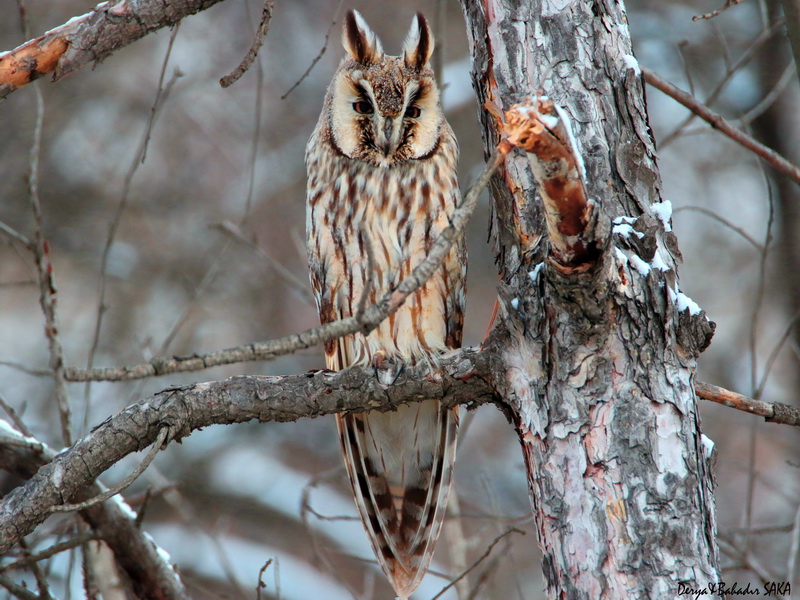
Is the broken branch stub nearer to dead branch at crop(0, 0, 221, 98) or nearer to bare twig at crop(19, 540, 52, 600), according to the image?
dead branch at crop(0, 0, 221, 98)

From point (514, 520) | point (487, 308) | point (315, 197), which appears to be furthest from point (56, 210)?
point (514, 520)

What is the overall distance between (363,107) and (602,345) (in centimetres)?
158

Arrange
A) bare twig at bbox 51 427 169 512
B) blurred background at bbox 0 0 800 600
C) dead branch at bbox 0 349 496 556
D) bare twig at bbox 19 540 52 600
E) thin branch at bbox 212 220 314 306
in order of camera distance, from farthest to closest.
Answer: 1. blurred background at bbox 0 0 800 600
2. thin branch at bbox 212 220 314 306
3. bare twig at bbox 19 540 52 600
4. dead branch at bbox 0 349 496 556
5. bare twig at bbox 51 427 169 512

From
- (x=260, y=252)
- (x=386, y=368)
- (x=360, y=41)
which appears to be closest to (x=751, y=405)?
(x=386, y=368)

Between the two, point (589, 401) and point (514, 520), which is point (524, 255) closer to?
point (589, 401)

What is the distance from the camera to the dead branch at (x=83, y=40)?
7.53 ft

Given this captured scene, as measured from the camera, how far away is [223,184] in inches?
308

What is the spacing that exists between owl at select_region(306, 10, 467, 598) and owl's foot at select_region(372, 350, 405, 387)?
0.01 m

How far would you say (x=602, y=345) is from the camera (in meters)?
2.11

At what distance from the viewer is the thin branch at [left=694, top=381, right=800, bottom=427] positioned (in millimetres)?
2326

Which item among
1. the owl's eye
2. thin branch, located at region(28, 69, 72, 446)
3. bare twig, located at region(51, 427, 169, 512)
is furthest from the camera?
the owl's eye

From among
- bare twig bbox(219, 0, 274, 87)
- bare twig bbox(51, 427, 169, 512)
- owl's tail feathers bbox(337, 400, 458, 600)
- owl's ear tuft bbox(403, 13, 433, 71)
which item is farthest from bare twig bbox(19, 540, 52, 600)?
owl's ear tuft bbox(403, 13, 433, 71)

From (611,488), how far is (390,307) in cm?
79

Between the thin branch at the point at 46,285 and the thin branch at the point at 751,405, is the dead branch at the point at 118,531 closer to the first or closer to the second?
the thin branch at the point at 46,285
